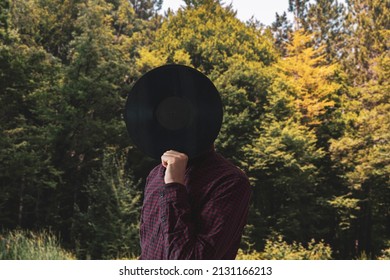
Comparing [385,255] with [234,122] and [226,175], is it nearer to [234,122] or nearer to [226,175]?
[234,122]

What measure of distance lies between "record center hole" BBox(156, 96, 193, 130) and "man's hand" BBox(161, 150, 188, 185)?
0.05m

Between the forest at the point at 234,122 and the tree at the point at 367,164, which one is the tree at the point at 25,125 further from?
the tree at the point at 367,164

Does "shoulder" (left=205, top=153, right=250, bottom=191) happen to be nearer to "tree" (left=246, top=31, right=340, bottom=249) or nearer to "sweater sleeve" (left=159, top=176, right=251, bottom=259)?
"sweater sleeve" (left=159, top=176, right=251, bottom=259)

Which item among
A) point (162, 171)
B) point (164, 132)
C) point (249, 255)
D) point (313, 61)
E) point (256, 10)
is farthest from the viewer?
point (256, 10)

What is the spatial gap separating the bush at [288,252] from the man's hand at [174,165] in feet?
20.3

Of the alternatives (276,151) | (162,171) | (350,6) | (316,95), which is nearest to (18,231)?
(276,151)

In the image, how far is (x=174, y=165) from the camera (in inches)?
33.6

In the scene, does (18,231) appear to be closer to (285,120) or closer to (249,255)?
(249,255)

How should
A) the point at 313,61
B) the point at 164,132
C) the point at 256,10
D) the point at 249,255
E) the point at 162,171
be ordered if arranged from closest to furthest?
the point at 164,132
the point at 162,171
the point at 249,255
the point at 313,61
the point at 256,10

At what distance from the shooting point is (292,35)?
7.72 m

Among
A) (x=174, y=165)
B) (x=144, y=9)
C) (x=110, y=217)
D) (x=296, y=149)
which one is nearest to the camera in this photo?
(x=174, y=165)

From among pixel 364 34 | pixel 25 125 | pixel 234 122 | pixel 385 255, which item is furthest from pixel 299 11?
pixel 25 125

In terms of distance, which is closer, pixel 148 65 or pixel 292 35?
pixel 292 35

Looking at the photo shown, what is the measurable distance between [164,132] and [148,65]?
24.5 feet
